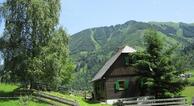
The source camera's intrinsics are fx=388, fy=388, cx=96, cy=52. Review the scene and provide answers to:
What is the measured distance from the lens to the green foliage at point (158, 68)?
4850cm

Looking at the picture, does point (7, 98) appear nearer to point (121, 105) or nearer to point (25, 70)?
point (25, 70)

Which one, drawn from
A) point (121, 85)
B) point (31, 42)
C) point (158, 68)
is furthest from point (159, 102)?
point (31, 42)

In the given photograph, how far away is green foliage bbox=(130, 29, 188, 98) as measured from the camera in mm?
48500

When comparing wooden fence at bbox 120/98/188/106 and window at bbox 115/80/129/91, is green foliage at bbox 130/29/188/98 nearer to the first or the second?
wooden fence at bbox 120/98/188/106

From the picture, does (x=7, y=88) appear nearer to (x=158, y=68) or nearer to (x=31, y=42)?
(x=31, y=42)

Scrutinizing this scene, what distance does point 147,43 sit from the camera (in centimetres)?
→ 5025

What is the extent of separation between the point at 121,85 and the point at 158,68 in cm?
1039

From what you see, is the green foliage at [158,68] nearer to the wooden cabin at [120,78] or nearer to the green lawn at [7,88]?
the wooden cabin at [120,78]

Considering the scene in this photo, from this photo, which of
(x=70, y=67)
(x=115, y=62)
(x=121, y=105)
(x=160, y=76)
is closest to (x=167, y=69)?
A: (x=160, y=76)

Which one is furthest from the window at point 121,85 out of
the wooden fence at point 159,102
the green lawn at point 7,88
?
the green lawn at point 7,88

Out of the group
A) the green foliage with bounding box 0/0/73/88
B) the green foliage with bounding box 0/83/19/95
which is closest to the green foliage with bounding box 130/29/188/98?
the green foliage with bounding box 0/0/73/88

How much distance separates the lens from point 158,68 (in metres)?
48.9

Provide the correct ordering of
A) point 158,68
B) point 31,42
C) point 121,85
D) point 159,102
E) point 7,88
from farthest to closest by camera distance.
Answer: point 7,88 < point 121,85 < point 31,42 < point 158,68 < point 159,102

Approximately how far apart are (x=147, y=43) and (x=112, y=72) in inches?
369
